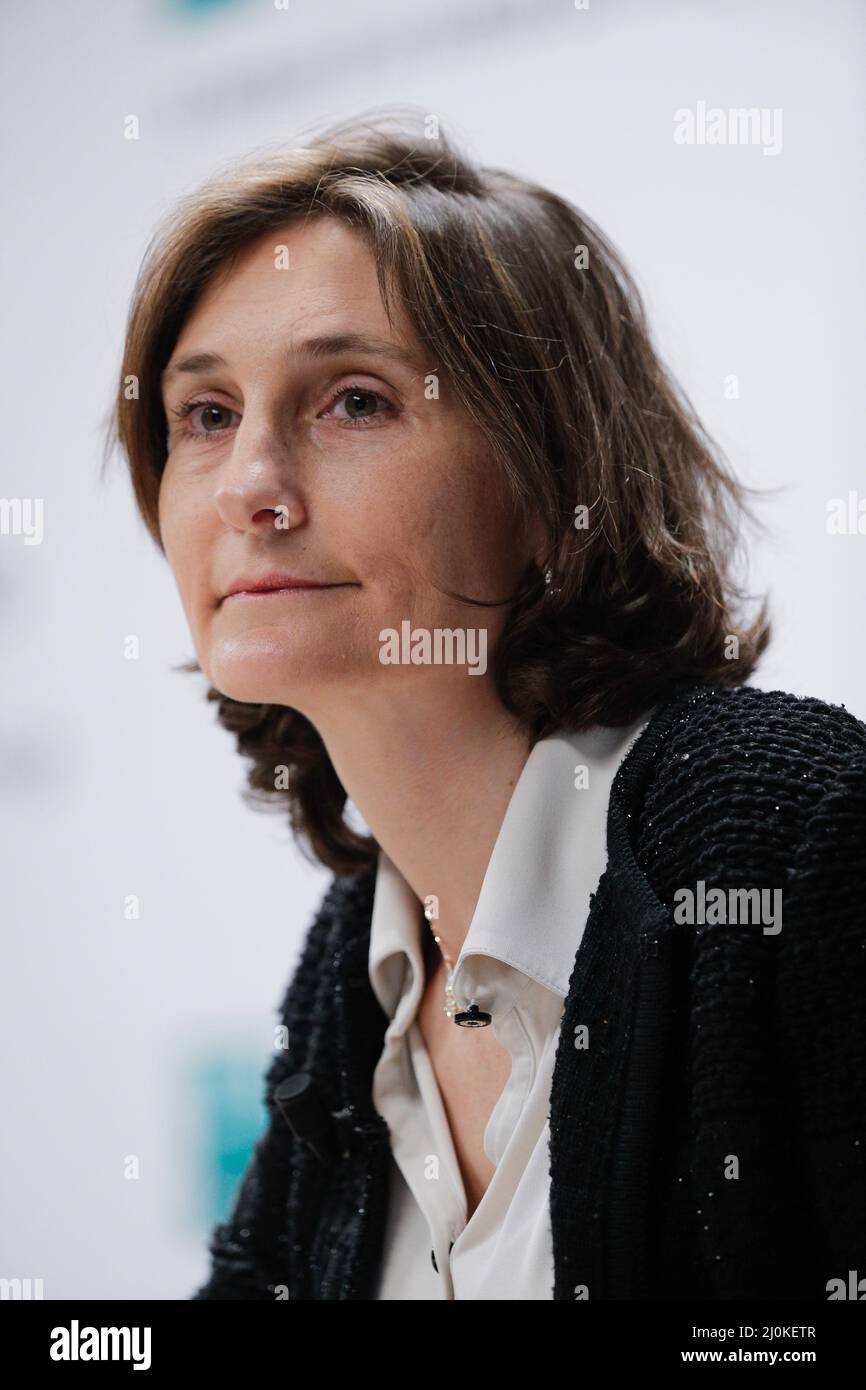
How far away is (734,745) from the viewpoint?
37.2 inches

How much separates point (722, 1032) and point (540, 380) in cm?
54

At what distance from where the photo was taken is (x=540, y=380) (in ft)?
3.65

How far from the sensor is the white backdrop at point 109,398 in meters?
1.64

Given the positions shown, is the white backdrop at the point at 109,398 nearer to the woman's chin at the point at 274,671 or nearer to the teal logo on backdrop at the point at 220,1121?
the teal logo on backdrop at the point at 220,1121

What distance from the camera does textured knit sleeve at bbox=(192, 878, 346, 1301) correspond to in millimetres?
1281

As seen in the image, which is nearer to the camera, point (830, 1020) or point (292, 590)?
point (830, 1020)

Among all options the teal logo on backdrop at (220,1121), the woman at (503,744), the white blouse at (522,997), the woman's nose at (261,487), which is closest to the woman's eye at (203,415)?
the woman at (503,744)

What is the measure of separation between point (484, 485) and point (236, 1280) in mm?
772

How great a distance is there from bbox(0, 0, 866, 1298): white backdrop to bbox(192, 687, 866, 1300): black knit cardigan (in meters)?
0.74

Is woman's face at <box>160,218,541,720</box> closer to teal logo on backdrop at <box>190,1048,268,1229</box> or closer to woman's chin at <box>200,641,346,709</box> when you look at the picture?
woman's chin at <box>200,641,346,709</box>

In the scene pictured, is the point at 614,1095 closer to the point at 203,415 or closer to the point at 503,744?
the point at 503,744

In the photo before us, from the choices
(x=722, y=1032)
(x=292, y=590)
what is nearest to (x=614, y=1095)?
(x=722, y=1032)
